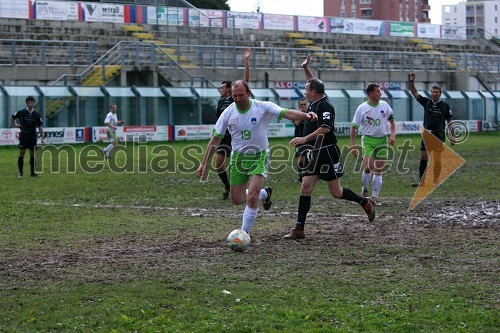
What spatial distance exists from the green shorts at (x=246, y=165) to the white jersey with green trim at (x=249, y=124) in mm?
70

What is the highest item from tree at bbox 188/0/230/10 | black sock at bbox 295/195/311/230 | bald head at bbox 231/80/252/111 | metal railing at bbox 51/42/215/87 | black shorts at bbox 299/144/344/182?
tree at bbox 188/0/230/10

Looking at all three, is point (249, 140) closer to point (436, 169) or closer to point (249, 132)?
point (249, 132)

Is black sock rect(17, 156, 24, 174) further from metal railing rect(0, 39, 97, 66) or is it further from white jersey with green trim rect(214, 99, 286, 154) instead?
metal railing rect(0, 39, 97, 66)

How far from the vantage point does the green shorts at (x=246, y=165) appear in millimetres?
11398

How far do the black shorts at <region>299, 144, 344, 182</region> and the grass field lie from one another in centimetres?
81

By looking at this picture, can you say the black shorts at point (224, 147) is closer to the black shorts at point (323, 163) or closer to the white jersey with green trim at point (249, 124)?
the black shorts at point (323, 163)

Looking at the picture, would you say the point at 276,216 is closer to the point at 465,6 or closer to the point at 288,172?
the point at 288,172

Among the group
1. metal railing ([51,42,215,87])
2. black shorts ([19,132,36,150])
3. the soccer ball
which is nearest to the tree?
metal railing ([51,42,215,87])

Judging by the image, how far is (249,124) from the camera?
11.3m

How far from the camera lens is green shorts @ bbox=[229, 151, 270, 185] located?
37.4 ft

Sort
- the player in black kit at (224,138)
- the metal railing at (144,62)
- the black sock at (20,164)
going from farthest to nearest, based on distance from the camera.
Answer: the metal railing at (144,62) < the black sock at (20,164) < the player in black kit at (224,138)

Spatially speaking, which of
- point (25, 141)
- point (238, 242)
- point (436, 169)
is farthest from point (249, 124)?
point (25, 141)

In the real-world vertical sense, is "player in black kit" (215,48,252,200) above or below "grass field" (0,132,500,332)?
above

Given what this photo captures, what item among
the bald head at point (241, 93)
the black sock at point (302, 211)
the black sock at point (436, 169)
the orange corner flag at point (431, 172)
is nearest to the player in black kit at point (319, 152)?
the black sock at point (302, 211)
